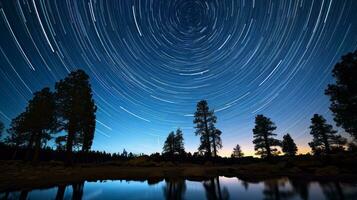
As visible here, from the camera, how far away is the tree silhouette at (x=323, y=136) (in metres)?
38.9

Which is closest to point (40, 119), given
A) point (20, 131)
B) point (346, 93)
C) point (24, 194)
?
point (20, 131)

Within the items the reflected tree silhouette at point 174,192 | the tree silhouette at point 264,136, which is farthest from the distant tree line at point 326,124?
the reflected tree silhouette at point 174,192

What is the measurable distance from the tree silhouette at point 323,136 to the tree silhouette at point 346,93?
24429 mm

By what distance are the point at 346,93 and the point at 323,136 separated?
90.3 ft

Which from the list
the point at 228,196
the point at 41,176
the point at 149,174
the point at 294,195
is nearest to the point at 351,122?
the point at 294,195

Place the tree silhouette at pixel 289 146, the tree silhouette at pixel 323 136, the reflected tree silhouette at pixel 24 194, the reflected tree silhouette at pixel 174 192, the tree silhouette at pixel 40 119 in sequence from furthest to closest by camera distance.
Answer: the tree silhouette at pixel 289 146 → the tree silhouette at pixel 323 136 → the tree silhouette at pixel 40 119 → the reflected tree silhouette at pixel 174 192 → the reflected tree silhouette at pixel 24 194

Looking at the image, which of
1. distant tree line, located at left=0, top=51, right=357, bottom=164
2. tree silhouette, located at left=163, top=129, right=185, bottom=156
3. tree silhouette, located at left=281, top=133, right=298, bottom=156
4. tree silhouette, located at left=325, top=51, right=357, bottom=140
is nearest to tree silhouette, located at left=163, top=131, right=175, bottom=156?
tree silhouette, located at left=163, top=129, right=185, bottom=156

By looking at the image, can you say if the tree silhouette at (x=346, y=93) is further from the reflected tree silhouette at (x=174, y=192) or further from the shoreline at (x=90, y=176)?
the reflected tree silhouette at (x=174, y=192)

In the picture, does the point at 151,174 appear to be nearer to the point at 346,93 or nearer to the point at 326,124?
the point at 346,93

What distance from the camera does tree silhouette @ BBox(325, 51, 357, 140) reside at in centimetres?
1817

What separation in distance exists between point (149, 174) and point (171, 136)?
43588 mm

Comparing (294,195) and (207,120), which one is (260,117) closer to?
(207,120)

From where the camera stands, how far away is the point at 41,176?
1289 centimetres

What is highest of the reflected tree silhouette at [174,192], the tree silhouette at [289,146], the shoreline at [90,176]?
the tree silhouette at [289,146]
